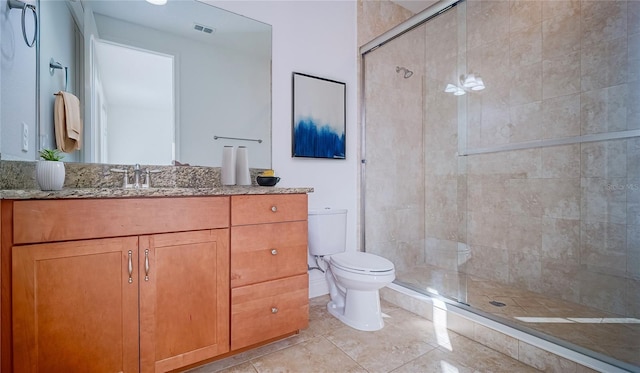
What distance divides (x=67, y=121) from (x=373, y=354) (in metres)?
1.97

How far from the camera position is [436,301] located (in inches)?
75.8

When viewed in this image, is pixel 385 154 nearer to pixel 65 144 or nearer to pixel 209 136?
pixel 209 136

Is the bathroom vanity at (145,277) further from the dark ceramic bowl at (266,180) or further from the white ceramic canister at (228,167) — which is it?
the white ceramic canister at (228,167)

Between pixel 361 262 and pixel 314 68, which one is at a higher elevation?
pixel 314 68

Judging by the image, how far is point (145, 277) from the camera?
119cm

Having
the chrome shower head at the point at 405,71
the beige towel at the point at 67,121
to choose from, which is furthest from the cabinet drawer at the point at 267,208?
the chrome shower head at the point at 405,71

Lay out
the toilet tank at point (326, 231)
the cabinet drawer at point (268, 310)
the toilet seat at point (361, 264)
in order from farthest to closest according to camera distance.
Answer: the toilet tank at point (326, 231), the toilet seat at point (361, 264), the cabinet drawer at point (268, 310)

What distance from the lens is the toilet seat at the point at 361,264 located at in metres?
1.72

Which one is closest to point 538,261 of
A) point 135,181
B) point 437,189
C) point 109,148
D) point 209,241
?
point 437,189

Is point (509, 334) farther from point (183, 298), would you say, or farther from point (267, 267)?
point (183, 298)

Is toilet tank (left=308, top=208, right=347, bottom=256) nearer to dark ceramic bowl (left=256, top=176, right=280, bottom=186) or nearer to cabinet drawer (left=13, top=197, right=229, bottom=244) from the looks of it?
dark ceramic bowl (left=256, top=176, right=280, bottom=186)

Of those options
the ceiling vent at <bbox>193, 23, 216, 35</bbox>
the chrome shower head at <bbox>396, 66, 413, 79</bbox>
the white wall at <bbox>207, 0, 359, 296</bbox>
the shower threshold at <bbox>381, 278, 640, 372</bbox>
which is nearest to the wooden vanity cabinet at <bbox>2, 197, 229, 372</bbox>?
the white wall at <bbox>207, 0, 359, 296</bbox>

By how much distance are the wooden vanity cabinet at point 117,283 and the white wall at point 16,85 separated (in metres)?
0.46

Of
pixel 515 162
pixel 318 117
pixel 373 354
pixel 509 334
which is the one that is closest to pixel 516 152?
pixel 515 162
